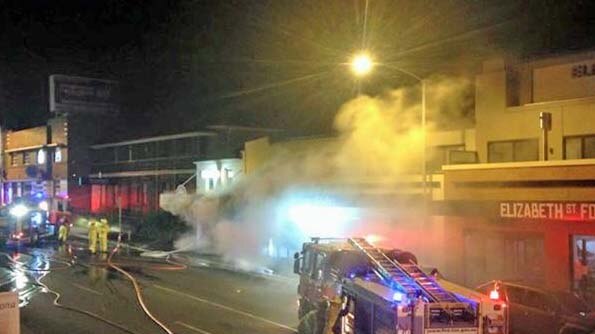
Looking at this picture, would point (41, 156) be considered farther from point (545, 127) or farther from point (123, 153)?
point (545, 127)

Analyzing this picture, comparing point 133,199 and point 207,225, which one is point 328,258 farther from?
point 133,199

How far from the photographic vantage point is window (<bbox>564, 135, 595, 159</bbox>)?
20.3 metres

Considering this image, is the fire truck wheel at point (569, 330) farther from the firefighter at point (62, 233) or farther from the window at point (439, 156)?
the firefighter at point (62, 233)

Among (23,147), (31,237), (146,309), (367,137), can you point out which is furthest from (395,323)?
(23,147)

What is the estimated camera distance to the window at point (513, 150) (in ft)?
71.5

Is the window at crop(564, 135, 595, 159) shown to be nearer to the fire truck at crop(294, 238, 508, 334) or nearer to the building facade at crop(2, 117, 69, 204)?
the fire truck at crop(294, 238, 508, 334)

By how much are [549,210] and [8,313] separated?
48.1ft

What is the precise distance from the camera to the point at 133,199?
164 ft

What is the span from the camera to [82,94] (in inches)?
2303

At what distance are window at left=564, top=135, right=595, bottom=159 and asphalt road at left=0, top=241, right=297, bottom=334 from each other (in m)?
8.64

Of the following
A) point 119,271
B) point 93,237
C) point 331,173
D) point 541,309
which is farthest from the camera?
point 93,237

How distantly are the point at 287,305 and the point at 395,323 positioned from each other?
8765mm

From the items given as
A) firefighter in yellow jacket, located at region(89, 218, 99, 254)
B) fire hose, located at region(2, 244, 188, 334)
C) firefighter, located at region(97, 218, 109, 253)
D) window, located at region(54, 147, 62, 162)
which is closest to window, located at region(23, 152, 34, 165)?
window, located at region(54, 147, 62, 162)

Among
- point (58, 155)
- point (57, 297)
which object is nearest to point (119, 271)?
point (57, 297)
